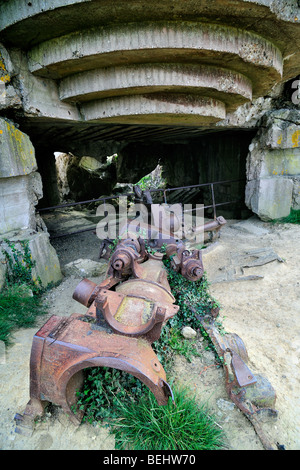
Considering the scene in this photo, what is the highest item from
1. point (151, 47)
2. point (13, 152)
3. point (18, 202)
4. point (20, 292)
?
point (151, 47)

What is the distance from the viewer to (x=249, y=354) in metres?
2.16

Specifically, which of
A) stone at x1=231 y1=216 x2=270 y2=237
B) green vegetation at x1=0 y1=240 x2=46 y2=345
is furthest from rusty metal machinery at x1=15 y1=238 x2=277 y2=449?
stone at x1=231 y1=216 x2=270 y2=237

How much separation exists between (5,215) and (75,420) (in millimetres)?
2249

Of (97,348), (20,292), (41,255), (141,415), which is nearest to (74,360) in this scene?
(97,348)

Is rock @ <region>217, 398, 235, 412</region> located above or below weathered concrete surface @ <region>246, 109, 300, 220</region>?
below

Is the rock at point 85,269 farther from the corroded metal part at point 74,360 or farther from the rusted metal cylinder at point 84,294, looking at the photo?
the corroded metal part at point 74,360

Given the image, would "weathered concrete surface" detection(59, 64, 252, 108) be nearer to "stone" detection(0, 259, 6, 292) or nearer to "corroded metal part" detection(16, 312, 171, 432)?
"stone" detection(0, 259, 6, 292)

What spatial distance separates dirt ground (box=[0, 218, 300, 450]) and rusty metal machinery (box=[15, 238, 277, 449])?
3.3 inches

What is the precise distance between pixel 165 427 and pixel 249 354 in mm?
1032

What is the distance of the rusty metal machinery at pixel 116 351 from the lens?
125 cm

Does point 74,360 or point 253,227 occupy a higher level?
point 74,360

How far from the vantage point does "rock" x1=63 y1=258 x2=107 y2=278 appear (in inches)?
147

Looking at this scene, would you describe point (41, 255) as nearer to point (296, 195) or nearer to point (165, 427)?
point (165, 427)

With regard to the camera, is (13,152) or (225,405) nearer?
(225,405)
